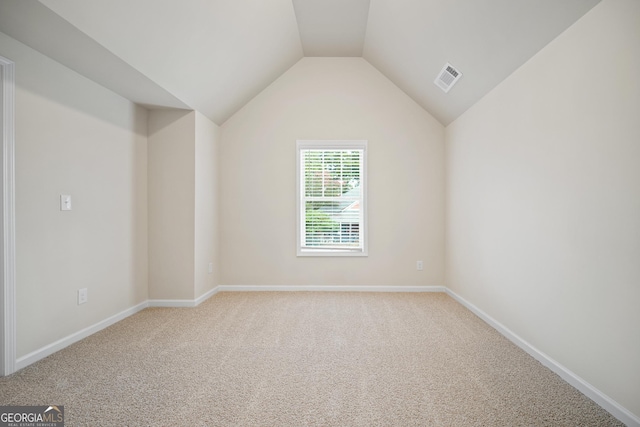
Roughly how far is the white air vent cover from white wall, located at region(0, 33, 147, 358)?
10.6 feet

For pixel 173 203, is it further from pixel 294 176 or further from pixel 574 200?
pixel 574 200

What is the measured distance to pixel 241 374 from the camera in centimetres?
209

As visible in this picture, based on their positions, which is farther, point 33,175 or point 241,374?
point 33,175

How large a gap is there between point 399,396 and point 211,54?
3.12 metres

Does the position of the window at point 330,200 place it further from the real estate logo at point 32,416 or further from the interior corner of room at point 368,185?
the real estate logo at point 32,416

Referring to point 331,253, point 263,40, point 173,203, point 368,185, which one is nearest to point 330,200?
point 368,185

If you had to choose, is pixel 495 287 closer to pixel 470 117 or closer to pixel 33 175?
pixel 470 117

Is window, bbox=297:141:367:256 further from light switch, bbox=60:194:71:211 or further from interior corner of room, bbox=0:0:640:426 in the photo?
light switch, bbox=60:194:71:211

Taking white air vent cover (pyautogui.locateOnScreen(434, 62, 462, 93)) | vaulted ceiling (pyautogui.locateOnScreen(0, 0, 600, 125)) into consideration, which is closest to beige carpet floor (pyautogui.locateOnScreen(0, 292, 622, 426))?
vaulted ceiling (pyautogui.locateOnScreen(0, 0, 600, 125))

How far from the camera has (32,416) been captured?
1.67 metres

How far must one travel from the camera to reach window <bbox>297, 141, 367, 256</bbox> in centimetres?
432

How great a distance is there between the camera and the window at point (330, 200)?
4.32 metres

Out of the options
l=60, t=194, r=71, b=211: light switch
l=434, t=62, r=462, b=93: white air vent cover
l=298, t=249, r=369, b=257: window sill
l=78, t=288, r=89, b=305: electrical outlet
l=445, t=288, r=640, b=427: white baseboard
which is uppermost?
l=434, t=62, r=462, b=93: white air vent cover

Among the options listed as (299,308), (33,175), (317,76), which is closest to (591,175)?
(299,308)
